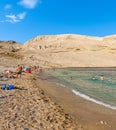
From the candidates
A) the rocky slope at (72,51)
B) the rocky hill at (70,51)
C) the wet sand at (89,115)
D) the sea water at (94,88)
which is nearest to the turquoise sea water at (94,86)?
the sea water at (94,88)

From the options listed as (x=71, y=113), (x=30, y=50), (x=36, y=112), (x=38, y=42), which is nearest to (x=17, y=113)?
(x=36, y=112)

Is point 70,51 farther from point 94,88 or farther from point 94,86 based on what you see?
point 94,88

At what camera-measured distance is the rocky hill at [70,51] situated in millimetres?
62156

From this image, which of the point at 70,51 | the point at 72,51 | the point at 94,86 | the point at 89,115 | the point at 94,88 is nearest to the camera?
the point at 89,115

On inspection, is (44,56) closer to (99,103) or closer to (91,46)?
(91,46)

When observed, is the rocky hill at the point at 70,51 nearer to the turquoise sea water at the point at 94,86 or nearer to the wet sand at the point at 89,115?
the turquoise sea water at the point at 94,86

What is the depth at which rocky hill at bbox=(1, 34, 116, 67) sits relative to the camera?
204 ft

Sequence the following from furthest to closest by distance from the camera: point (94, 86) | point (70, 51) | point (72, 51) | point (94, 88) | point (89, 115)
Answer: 1. point (70, 51)
2. point (72, 51)
3. point (94, 86)
4. point (94, 88)
5. point (89, 115)

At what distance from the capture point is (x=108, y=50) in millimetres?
74875

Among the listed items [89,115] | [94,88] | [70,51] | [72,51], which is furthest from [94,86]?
[70,51]

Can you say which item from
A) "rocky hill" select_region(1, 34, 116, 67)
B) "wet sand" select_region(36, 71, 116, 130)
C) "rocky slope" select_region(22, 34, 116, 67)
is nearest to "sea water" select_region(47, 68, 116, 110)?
"wet sand" select_region(36, 71, 116, 130)

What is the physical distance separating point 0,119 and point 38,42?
81838 millimetres

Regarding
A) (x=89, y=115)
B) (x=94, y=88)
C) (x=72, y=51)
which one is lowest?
(x=89, y=115)

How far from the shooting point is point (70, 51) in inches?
2958
